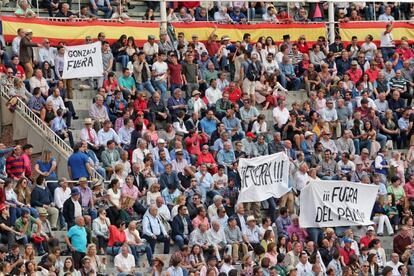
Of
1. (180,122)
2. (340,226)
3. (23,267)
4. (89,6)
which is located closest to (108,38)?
(89,6)

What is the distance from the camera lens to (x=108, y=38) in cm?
4553

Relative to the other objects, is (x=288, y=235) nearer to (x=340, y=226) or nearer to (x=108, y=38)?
(x=340, y=226)

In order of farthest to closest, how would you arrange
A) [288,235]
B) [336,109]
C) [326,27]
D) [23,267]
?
1. [326,27]
2. [336,109]
3. [288,235]
4. [23,267]

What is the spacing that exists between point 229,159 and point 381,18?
11.3 m

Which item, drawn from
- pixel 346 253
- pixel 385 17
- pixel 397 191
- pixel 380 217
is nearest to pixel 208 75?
pixel 397 191

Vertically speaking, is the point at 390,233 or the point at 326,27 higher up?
the point at 326,27

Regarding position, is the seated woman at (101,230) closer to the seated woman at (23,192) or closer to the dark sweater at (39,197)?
the dark sweater at (39,197)

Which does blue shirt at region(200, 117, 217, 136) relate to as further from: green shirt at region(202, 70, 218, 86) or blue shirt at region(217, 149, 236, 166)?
green shirt at region(202, 70, 218, 86)

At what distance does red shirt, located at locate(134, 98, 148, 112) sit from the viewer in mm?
41938

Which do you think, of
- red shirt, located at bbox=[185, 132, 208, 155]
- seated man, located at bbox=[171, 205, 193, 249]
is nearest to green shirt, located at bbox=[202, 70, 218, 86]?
red shirt, located at bbox=[185, 132, 208, 155]

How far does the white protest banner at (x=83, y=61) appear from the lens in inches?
1663

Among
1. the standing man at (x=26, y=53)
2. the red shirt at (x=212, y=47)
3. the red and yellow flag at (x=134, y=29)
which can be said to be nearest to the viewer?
the standing man at (x=26, y=53)

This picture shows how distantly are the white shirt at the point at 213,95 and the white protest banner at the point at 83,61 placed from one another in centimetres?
256

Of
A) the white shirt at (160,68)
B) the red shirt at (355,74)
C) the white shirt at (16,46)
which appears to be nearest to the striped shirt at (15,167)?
the white shirt at (16,46)
